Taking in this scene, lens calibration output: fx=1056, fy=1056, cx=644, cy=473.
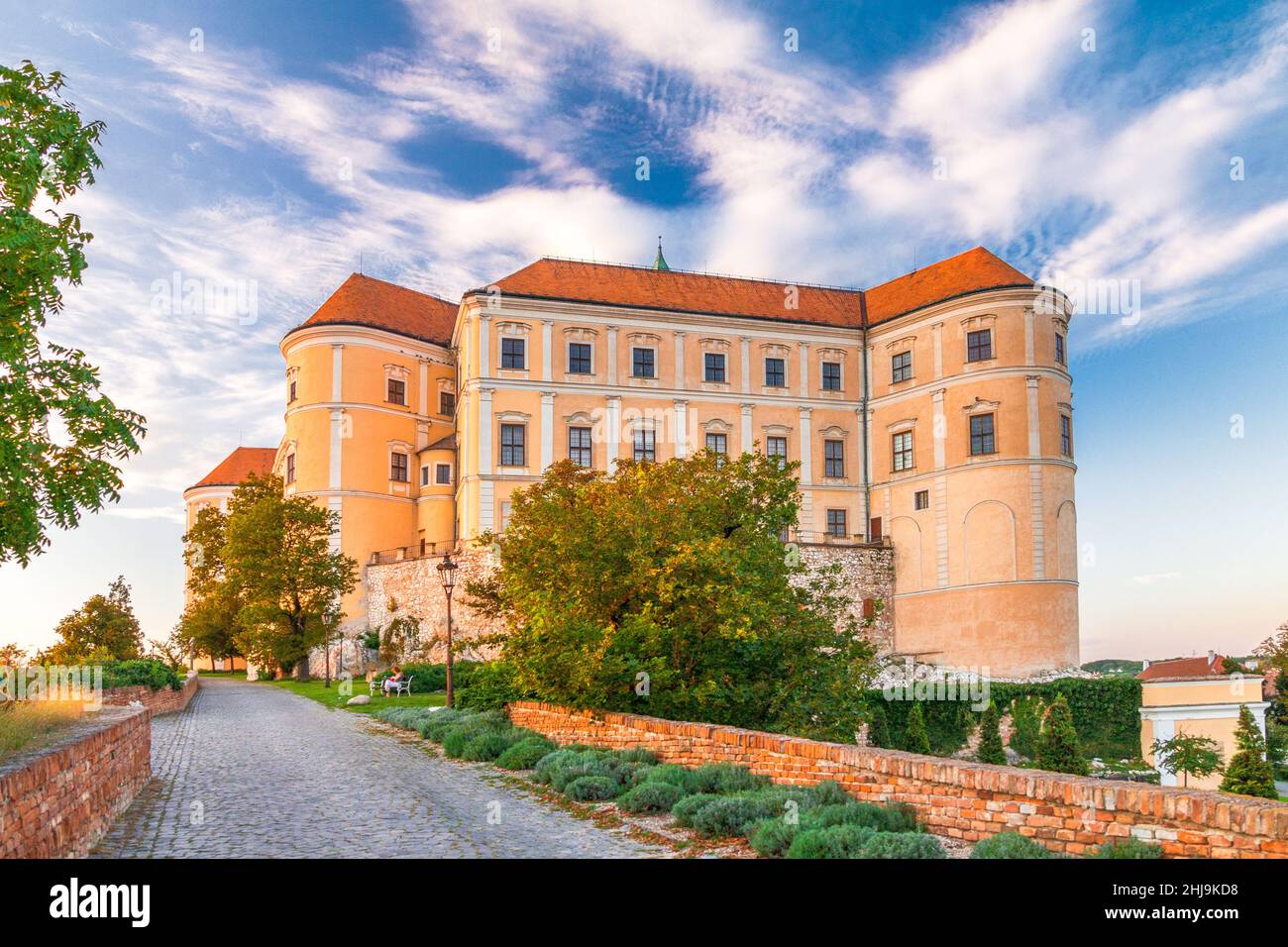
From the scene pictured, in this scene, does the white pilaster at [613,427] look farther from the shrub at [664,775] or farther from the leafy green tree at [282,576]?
the shrub at [664,775]

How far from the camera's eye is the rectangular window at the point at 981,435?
1948 inches

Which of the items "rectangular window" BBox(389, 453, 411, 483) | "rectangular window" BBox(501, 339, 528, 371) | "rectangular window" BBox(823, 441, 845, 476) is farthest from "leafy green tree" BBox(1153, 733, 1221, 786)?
"rectangular window" BBox(389, 453, 411, 483)

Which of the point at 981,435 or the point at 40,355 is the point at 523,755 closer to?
the point at 40,355

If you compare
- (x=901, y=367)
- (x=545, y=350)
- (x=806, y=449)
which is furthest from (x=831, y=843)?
A: (x=901, y=367)

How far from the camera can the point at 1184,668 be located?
5469 centimetres

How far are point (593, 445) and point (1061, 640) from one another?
23400 mm

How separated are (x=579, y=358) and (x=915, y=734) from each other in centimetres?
2390

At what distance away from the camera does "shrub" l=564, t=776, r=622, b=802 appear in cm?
1347

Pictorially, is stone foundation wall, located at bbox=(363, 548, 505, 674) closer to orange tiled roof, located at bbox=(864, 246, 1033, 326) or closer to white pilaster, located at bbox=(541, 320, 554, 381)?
white pilaster, located at bbox=(541, 320, 554, 381)

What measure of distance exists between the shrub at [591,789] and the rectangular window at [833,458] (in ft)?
139

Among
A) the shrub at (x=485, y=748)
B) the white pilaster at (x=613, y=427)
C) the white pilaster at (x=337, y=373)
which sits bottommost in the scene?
the shrub at (x=485, y=748)

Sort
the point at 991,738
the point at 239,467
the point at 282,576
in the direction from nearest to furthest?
1. the point at 991,738
2. the point at 282,576
3. the point at 239,467

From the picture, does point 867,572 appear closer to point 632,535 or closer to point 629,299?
point 629,299

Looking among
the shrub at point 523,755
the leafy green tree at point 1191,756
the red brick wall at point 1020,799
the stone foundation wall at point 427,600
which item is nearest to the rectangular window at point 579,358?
the stone foundation wall at point 427,600
